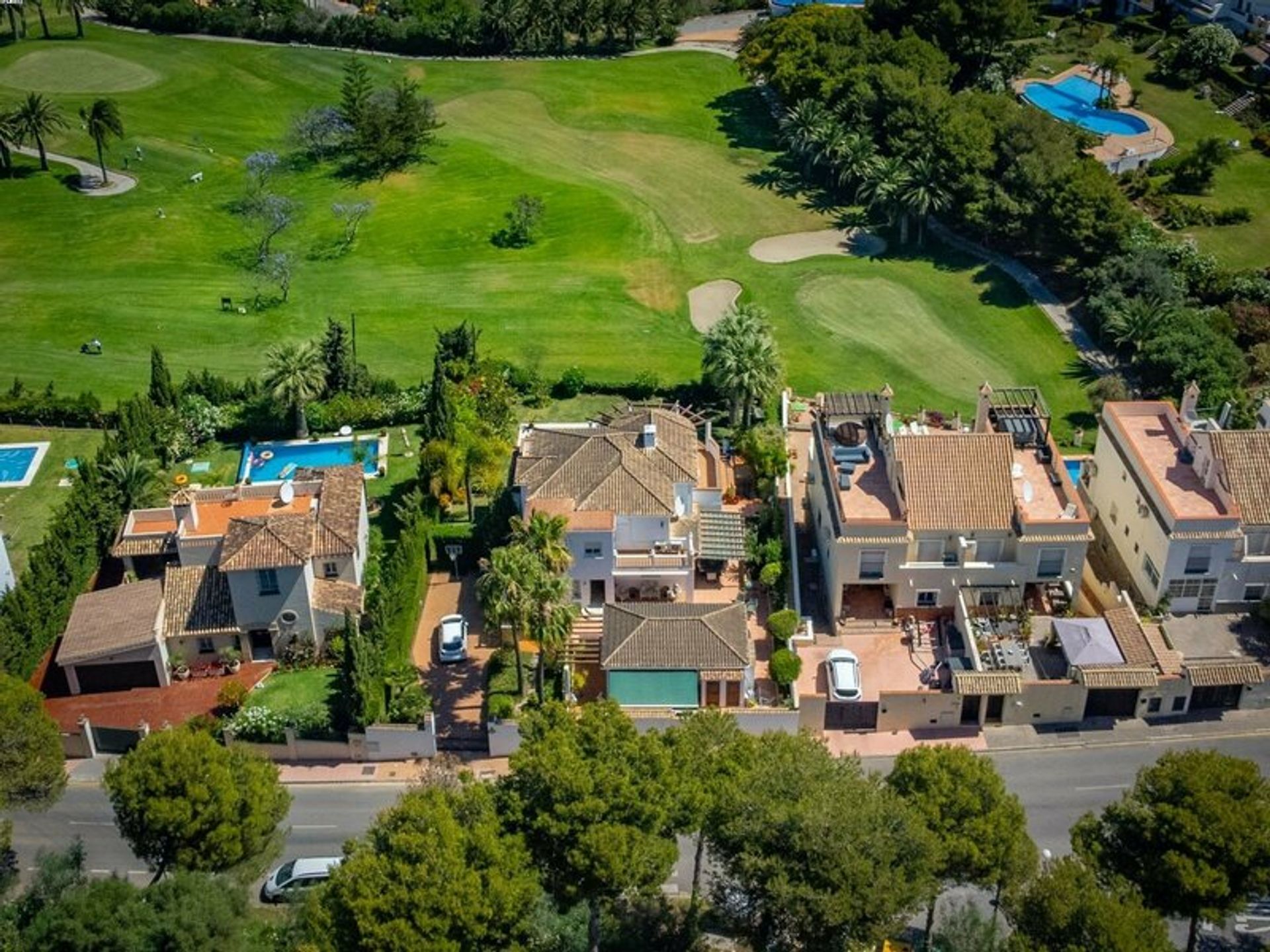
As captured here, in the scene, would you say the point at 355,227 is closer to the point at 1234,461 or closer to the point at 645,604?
the point at 645,604

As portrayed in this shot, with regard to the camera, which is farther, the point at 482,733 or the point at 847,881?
the point at 482,733

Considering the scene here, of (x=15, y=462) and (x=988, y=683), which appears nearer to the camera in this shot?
(x=988, y=683)

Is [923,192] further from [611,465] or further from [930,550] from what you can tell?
[611,465]

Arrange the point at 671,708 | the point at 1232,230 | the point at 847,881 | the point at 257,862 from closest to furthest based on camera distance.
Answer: the point at 847,881, the point at 257,862, the point at 671,708, the point at 1232,230

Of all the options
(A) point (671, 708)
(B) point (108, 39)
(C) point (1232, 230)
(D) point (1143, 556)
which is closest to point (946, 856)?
(A) point (671, 708)

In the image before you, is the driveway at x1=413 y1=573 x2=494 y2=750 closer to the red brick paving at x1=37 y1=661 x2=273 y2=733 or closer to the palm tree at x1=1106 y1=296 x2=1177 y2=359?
the red brick paving at x1=37 y1=661 x2=273 y2=733

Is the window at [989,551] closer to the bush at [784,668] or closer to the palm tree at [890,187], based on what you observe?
the bush at [784,668]

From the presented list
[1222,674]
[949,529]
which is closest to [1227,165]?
[949,529]
